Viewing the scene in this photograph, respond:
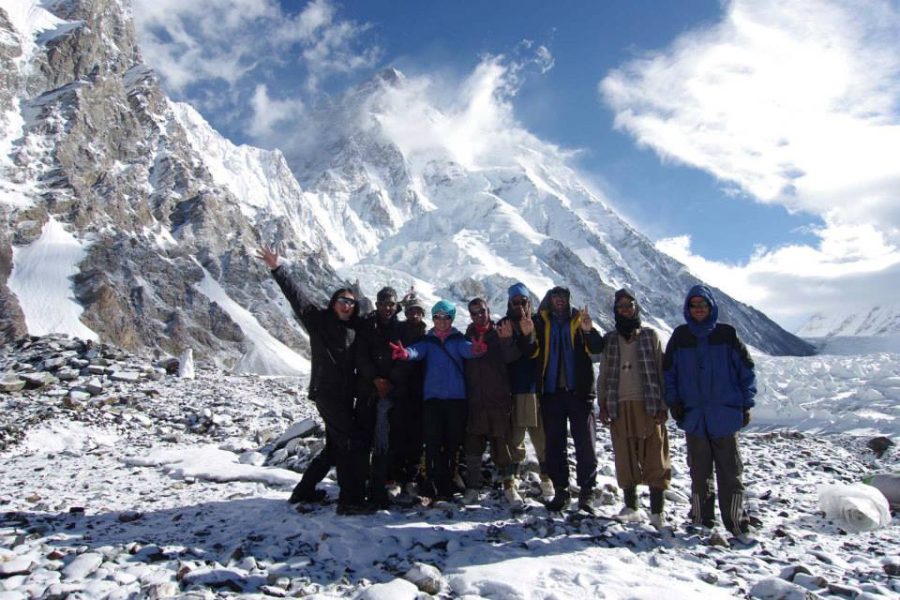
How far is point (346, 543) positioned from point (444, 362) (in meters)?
2.09

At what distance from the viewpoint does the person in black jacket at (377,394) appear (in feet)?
20.1

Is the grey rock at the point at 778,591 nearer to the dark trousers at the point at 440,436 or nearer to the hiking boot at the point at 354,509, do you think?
the dark trousers at the point at 440,436

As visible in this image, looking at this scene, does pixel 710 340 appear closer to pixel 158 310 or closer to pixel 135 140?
pixel 158 310

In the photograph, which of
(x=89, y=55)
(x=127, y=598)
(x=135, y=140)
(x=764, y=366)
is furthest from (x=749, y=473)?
(x=89, y=55)

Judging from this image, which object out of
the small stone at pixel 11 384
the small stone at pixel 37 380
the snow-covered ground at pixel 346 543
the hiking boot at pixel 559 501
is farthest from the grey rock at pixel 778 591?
the small stone at pixel 37 380

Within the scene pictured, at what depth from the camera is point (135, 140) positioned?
532 ft

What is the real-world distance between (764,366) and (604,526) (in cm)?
9334

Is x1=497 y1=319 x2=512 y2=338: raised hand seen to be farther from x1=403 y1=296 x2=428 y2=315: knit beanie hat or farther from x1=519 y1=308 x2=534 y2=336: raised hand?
x1=403 y1=296 x2=428 y2=315: knit beanie hat

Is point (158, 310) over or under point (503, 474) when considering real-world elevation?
over

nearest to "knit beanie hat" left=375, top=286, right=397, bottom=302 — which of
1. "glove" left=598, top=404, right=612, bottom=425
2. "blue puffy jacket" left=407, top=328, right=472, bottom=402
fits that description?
"blue puffy jacket" left=407, top=328, right=472, bottom=402

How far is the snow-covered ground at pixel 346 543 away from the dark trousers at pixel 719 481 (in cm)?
27

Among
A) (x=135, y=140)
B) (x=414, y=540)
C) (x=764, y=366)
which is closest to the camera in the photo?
(x=414, y=540)

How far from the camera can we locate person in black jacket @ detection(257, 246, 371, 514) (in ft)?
19.8

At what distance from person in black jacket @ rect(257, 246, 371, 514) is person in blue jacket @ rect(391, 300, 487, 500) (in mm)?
556
